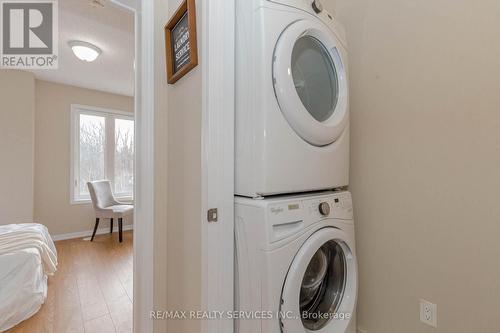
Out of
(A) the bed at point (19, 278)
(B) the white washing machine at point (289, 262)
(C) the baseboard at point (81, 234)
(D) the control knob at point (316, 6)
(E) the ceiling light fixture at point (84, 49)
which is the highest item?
(E) the ceiling light fixture at point (84, 49)

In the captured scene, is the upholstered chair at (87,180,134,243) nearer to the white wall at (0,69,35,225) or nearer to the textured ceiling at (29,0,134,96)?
the white wall at (0,69,35,225)

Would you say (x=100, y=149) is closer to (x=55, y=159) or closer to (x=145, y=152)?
(x=55, y=159)

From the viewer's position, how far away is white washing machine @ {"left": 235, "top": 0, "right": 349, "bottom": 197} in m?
0.87

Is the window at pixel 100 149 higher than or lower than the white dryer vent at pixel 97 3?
lower

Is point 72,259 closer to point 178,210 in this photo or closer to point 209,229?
point 178,210

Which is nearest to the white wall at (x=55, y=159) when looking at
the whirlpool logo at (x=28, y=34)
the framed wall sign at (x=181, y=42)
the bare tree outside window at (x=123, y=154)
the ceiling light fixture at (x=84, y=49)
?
the bare tree outside window at (x=123, y=154)

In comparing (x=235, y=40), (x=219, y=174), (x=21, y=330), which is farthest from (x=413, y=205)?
(x=21, y=330)

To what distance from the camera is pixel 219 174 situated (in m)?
0.90

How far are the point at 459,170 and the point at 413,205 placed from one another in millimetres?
249

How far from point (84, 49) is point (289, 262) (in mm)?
2925

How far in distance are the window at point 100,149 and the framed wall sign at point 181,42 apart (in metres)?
3.43

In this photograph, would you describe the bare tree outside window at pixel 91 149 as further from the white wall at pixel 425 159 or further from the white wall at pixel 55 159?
the white wall at pixel 425 159

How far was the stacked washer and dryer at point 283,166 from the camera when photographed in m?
0.86

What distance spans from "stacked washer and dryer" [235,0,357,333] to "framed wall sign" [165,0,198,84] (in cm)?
17
